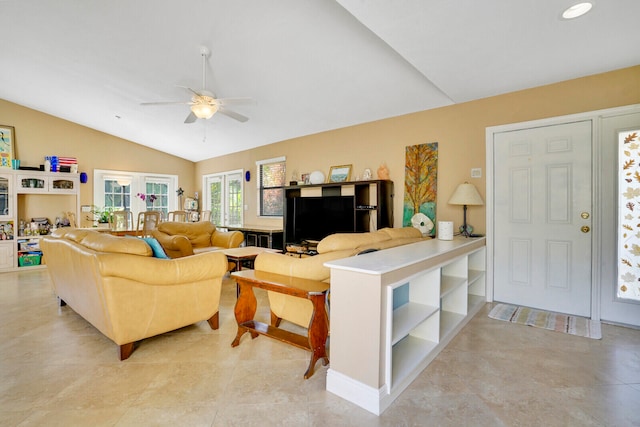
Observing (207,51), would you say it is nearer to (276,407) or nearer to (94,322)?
(94,322)

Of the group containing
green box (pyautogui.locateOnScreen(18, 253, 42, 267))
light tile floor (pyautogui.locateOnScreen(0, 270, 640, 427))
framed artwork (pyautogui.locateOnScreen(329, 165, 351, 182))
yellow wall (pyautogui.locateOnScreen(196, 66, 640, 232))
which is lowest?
light tile floor (pyautogui.locateOnScreen(0, 270, 640, 427))

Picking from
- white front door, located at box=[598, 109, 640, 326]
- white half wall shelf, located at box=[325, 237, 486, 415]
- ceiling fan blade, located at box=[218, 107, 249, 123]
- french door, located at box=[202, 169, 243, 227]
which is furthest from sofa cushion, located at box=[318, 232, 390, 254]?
french door, located at box=[202, 169, 243, 227]

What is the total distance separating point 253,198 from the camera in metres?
6.72

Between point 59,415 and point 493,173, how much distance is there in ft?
13.9

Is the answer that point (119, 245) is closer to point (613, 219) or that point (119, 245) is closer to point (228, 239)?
point (228, 239)

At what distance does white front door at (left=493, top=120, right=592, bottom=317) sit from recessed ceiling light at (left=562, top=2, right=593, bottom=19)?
132 cm

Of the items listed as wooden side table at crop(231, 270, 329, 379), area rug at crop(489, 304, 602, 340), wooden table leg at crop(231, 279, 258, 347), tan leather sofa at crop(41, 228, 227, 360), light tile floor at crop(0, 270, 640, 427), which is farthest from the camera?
area rug at crop(489, 304, 602, 340)

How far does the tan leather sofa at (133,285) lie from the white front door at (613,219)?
3643mm

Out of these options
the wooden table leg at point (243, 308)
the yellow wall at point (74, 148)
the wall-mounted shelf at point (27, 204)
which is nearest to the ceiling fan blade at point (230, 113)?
the wooden table leg at point (243, 308)

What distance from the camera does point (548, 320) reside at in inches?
117

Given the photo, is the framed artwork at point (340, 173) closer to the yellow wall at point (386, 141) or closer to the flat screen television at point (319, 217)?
the yellow wall at point (386, 141)

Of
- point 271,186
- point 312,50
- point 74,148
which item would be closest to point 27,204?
point 74,148

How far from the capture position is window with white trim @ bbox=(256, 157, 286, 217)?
20.1 ft

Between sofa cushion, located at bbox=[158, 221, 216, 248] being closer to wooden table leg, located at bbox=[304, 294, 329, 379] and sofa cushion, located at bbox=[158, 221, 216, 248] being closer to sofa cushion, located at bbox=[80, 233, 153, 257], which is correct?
sofa cushion, located at bbox=[80, 233, 153, 257]
